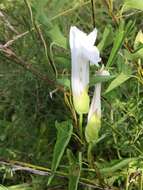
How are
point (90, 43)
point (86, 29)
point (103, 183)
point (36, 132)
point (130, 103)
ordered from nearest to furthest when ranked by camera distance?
point (90, 43) < point (103, 183) < point (130, 103) < point (36, 132) < point (86, 29)

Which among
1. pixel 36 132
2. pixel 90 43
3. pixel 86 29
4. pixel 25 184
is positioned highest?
pixel 86 29

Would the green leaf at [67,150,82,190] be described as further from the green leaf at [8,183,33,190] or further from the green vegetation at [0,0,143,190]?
the green leaf at [8,183,33,190]

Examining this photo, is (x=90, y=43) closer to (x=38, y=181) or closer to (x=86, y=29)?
(x=38, y=181)

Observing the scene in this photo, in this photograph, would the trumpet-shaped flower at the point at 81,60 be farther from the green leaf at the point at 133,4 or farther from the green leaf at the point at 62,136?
the green leaf at the point at 133,4

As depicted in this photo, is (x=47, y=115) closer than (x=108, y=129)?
No

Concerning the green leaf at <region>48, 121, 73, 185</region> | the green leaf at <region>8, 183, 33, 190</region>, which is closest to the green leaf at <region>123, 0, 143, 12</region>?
the green leaf at <region>48, 121, 73, 185</region>

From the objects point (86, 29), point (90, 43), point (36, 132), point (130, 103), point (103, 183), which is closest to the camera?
point (90, 43)

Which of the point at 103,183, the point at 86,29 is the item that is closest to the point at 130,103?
the point at 103,183
